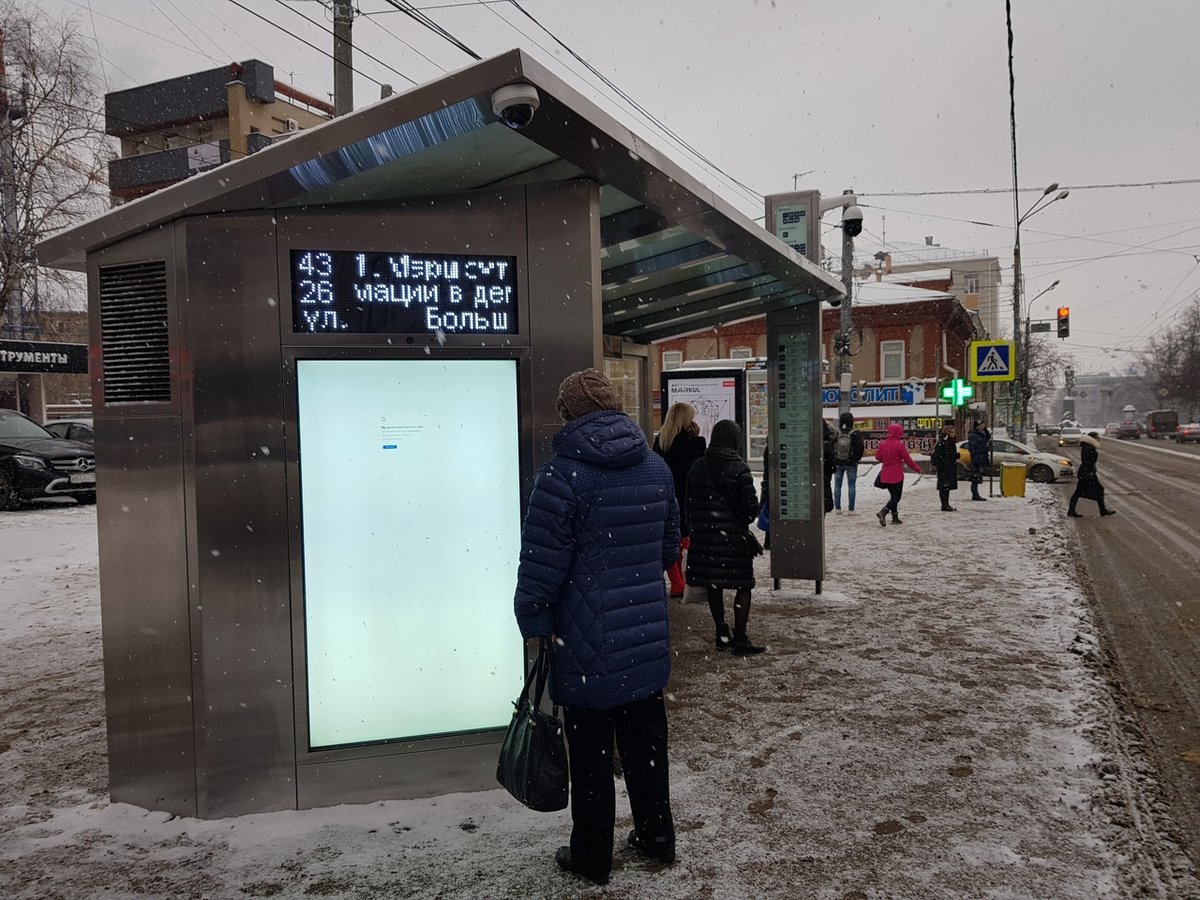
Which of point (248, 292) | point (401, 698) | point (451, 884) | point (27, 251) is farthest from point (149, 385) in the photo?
point (27, 251)

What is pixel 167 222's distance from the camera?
3771 millimetres

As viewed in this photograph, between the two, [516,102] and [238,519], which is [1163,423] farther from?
[238,519]

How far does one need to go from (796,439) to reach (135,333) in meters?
5.98

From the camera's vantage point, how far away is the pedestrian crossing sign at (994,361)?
53.5 feet

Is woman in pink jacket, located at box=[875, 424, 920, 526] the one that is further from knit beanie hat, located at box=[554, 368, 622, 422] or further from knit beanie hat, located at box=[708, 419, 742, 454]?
knit beanie hat, located at box=[554, 368, 622, 422]

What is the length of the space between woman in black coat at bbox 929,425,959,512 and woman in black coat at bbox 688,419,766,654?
36.5 feet

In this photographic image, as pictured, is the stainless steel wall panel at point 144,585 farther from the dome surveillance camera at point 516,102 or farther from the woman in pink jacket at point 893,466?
the woman in pink jacket at point 893,466

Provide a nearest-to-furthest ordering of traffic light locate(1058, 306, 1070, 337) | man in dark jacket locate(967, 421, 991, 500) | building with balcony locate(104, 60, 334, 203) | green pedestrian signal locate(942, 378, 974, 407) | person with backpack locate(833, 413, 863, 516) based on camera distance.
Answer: person with backpack locate(833, 413, 863, 516) < man in dark jacket locate(967, 421, 991, 500) < green pedestrian signal locate(942, 378, 974, 407) < traffic light locate(1058, 306, 1070, 337) < building with balcony locate(104, 60, 334, 203)

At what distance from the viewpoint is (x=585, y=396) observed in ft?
10.8

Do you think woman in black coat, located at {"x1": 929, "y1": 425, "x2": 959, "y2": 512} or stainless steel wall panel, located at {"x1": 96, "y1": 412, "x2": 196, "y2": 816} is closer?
stainless steel wall panel, located at {"x1": 96, "y1": 412, "x2": 196, "y2": 816}

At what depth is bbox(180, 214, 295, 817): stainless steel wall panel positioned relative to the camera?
3721 millimetres

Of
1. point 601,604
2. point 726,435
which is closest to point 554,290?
point 601,604

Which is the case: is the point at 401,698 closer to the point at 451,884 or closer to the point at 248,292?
the point at 451,884

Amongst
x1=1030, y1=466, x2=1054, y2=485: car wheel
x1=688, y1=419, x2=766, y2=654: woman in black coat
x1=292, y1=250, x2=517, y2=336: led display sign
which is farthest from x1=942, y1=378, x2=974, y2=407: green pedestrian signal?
x1=292, y1=250, x2=517, y2=336: led display sign
